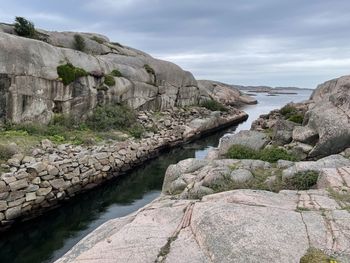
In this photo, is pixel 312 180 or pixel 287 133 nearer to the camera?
pixel 312 180

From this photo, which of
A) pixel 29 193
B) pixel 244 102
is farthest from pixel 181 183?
pixel 244 102

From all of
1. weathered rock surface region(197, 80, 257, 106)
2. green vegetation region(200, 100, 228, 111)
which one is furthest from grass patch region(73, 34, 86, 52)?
weathered rock surface region(197, 80, 257, 106)

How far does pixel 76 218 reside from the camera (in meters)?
16.3

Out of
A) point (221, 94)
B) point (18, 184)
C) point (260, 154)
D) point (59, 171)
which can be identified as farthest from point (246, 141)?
point (221, 94)

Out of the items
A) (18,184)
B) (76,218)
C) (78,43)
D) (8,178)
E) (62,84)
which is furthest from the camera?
(78,43)

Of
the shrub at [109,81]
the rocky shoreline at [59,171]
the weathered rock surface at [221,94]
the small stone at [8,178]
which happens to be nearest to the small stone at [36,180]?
the rocky shoreline at [59,171]

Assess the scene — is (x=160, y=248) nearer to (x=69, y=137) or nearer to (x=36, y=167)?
(x=36, y=167)

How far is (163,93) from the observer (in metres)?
37.7

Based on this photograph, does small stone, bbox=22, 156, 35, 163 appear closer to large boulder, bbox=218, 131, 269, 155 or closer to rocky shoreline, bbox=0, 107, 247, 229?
rocky shoreline, bbox=0, 107, 247, 229

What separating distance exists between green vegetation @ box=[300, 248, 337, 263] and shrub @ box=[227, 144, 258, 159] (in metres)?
8.92

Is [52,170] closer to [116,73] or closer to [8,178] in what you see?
[8,178]

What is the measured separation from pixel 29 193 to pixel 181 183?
6.77 metres

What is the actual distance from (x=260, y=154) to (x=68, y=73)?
48.6ft

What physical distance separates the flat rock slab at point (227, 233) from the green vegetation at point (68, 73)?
17.6 meters
